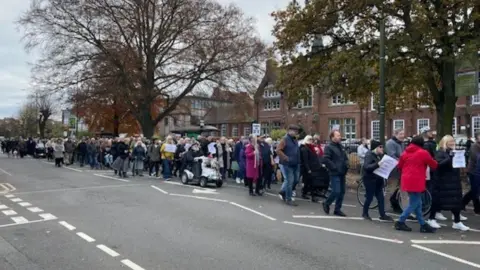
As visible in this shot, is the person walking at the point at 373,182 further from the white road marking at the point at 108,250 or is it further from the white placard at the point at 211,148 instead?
the white placard at the point at 211,148

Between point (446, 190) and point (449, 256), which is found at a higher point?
point (446, 190)

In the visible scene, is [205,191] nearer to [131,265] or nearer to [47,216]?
[47,216]

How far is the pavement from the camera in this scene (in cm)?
653

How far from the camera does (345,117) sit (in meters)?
60.4

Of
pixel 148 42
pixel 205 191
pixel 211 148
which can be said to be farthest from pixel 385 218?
pixel 148 42

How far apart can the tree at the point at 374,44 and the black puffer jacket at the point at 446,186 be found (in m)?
8.24

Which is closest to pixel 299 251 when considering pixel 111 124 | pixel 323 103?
pixel 111 124

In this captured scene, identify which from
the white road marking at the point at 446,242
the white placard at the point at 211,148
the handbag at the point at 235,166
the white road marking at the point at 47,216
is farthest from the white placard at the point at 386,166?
the handbag at the point at 235,166

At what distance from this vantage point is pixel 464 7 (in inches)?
674

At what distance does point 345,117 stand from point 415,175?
173 feet

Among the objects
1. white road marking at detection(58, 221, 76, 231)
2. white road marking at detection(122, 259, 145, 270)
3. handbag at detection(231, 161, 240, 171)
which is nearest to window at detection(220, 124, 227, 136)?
handbag at detection(231, 161, 240, 171)

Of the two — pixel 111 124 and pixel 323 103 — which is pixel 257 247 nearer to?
pixel 111 124

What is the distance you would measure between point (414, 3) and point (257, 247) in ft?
42.3

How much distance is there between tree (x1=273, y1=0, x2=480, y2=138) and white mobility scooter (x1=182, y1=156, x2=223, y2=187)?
6.22 meters
